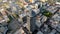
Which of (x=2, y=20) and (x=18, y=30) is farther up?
(x=2, y=20)

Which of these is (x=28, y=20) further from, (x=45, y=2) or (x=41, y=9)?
(x=45, y=2)

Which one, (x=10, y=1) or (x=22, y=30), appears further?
(x=10, y=1)

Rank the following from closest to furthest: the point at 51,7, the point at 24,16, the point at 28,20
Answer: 1. the point at 28,20
2. the point at 24,16
3. the point at 51,7

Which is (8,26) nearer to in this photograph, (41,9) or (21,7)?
(21,7)

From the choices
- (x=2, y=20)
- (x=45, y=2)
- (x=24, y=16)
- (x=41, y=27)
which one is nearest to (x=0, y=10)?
(x=2, y=20)

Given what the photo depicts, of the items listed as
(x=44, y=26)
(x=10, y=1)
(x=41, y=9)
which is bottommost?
(x=44, y=26)

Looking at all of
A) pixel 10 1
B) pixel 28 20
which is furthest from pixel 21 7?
pixel 28 20

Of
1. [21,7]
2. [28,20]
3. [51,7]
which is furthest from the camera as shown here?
[51,7]
